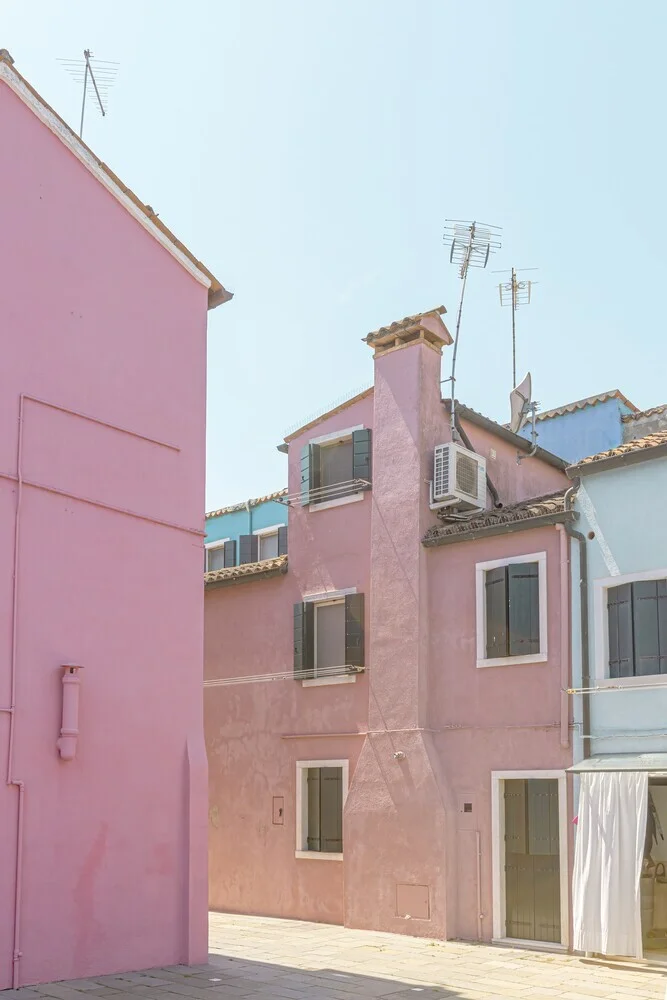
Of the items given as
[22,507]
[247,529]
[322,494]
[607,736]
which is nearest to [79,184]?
[22,507]

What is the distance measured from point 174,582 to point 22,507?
90.4 inches

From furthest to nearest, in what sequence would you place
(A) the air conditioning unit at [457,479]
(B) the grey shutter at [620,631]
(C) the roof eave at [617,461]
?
(A) the air conditioning unit at [457,479] → (B) the grey shutter at [620,631] → (C) the roof eave at [617,461]

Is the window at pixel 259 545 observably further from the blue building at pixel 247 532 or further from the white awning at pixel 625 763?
the white awning at pixel 625 763

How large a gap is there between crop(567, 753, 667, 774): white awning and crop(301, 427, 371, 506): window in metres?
5.75

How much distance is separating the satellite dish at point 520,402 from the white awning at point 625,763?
256 inches

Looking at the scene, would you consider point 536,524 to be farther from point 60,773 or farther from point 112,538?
point 60,773

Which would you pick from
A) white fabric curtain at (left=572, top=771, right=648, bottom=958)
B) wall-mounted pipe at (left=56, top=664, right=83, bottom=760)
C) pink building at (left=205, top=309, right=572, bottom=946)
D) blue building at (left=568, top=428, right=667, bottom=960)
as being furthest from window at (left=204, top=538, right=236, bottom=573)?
wall-mounted pipe at (left=56, top=664, right=83, bottom=760)

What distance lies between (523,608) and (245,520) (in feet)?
35.5

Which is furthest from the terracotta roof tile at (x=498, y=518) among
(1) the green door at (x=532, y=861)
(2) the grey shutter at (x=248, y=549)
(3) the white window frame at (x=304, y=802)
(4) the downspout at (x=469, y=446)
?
(2) the grey shutter at (x=248, y=549)

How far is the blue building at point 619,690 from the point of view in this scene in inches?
520

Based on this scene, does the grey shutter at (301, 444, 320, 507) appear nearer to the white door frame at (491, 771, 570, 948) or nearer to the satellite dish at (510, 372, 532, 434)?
the satellite dish at (510, 372, 532, 434)

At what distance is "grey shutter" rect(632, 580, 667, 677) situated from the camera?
540 inches

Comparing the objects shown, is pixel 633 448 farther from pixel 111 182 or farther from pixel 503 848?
pixel 111 182

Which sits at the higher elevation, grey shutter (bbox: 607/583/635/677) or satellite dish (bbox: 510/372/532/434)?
satellite dish (bbox: 510/372/532/434)
